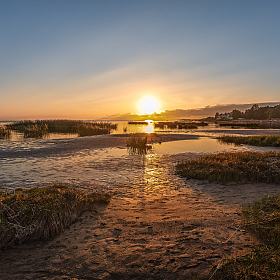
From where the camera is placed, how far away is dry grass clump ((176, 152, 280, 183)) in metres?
9.42

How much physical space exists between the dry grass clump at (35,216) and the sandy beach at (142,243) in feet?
0.78

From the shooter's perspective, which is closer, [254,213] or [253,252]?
[253,252]

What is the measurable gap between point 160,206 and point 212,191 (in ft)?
9.56

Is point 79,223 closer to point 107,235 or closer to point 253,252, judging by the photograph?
point 107,235

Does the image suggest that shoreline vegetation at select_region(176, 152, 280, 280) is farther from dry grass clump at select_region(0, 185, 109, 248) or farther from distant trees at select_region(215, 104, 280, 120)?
distant trees at select_region(215, 104, 280, 120)

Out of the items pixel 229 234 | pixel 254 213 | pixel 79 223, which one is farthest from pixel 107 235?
pixel 254 213

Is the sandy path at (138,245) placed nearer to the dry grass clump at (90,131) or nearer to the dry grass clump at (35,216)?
the dry grass clump at (35,216)

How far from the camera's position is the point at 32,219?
4.84 metres

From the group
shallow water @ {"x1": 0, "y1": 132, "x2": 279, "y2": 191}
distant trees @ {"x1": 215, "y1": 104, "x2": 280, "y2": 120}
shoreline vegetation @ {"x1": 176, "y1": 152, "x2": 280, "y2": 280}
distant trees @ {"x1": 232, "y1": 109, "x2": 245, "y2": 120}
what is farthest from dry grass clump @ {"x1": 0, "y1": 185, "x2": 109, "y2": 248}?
distant trees @ {"x1": 232, "y1": 109, "x2": 245, "y2": 120}

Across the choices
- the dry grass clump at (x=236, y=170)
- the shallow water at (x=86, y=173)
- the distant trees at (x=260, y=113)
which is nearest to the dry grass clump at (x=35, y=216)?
the shallow water at (x=86, y=173)

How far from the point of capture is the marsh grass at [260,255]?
324cm

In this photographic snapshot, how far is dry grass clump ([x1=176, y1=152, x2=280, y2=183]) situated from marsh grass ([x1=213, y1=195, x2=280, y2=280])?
13.6 feet

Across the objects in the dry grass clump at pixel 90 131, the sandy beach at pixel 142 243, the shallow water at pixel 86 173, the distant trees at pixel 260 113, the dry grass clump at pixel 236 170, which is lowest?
the sandy beach at pixel 142 243

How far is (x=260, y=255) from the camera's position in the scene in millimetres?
3666
